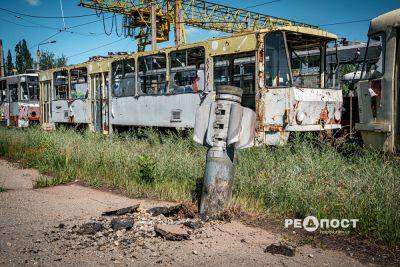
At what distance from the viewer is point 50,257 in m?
3.37

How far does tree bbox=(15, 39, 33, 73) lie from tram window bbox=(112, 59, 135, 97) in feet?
153

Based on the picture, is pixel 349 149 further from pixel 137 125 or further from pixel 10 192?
pixel 137 125

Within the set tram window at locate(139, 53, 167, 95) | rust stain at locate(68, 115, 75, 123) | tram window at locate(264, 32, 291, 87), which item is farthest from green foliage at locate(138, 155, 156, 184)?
rust stain at locate(68, 115, 75, 123)

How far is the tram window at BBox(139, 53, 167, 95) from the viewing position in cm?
1149

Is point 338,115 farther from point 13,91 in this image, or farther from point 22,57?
point 22,57

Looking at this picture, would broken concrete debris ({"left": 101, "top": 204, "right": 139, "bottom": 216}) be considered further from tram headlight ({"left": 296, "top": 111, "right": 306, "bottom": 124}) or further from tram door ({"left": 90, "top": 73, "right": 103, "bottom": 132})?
tram door ({"left": 90, "top": 73, "right": 103, "bottom": 132})

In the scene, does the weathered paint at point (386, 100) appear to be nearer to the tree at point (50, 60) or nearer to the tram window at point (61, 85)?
the tram window at point (61, 85)

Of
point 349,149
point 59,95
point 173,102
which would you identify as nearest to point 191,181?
point 349,149

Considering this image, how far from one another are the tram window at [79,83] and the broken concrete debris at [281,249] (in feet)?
42.8

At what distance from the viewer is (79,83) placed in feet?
51.8

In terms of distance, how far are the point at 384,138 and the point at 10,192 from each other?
21.2 ft

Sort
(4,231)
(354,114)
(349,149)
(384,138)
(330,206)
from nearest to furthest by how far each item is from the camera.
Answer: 1. (4,231)
2. (330,206)
3. (384,138)
4. (349,149)
5. (354,114)

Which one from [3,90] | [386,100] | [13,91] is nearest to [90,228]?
[386,100]

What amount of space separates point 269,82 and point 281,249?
233 inches
